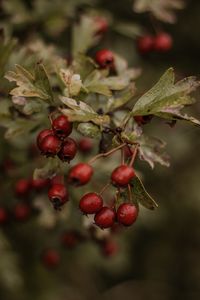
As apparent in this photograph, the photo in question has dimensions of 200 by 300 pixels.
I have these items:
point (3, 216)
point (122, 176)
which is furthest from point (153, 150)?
point (3, 216)

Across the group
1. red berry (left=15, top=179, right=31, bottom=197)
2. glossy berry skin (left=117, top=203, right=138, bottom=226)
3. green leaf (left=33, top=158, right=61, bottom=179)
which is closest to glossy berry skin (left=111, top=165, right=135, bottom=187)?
glossy berry skin (left=117, top=203, right=138, bottom=226)

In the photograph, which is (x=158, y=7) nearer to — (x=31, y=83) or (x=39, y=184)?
(x=39, y=184)

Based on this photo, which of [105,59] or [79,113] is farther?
[105,59]

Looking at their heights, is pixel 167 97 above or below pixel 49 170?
above

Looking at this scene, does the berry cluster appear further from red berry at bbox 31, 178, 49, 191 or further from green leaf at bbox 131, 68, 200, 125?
green leaf at bbox 131, 68, 200, 125

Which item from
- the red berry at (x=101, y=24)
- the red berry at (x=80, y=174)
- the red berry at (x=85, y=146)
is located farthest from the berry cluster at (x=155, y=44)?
the red berry at (x=80, y=174)

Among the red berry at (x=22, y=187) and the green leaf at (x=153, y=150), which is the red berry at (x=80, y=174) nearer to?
the green leaf at (x=153, y=150)
